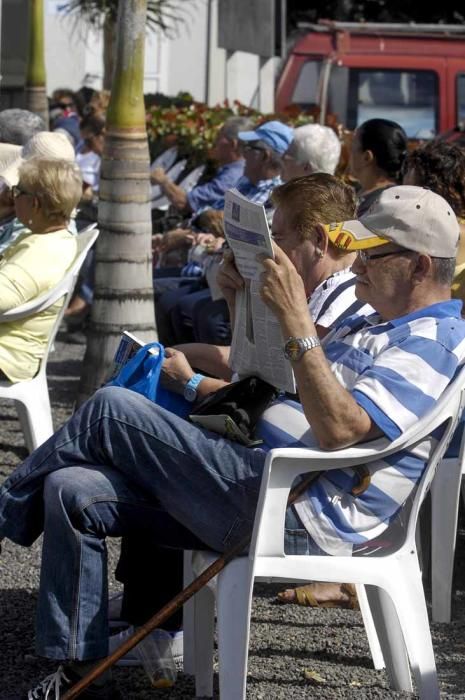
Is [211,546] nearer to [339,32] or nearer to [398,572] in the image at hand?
[398,572]

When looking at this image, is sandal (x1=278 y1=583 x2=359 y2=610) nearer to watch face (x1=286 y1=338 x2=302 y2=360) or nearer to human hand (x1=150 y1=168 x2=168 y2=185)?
watch face (x1=286 y1=338 x2=302 y2=360)

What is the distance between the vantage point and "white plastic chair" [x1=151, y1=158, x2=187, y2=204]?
8977 mm

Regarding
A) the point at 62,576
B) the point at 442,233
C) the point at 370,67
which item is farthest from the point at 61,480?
the point at 370,67

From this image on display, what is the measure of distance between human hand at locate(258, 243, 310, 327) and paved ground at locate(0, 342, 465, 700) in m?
1.17

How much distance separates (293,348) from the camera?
2.88m

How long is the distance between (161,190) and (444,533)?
18.1ft

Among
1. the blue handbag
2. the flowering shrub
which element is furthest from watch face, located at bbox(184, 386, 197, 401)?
the flowering shrub

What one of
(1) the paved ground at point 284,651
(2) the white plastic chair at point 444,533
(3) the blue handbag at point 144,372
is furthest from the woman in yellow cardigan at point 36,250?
(2) the white plastic chair at point 444,533

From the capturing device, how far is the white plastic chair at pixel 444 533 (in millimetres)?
3740

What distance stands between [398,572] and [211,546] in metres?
0.47

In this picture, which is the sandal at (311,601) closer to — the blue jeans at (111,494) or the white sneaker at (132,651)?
the white sneaker at (132,651)

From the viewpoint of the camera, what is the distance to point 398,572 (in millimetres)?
3133

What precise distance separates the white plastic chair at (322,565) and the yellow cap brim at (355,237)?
0.40 metres

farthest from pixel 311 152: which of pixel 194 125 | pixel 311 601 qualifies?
pixel 194 125
